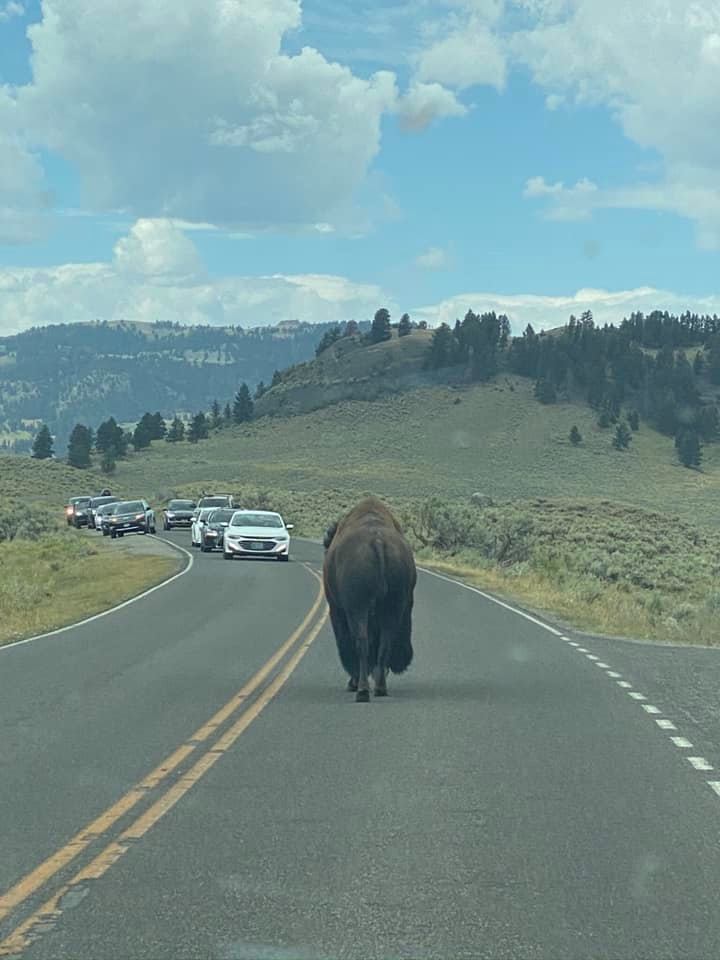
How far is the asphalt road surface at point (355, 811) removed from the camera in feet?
20.2

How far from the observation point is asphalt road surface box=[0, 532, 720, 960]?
20.2 feet

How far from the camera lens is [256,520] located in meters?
46.8

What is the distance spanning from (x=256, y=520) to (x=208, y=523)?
16.2 ft

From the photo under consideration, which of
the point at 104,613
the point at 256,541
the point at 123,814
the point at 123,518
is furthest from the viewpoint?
the point at 123,518

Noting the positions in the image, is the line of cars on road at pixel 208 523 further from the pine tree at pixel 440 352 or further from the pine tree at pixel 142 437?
the pine tree at pixel 440 352

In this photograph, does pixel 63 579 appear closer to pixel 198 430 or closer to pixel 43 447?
pixel 43 447

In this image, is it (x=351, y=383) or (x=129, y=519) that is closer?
(x=129, y=519)

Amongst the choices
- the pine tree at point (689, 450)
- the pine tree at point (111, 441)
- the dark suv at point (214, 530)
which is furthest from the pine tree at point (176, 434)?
the dark suv at point (214, 530)

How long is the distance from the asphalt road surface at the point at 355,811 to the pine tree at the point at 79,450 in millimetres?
132913

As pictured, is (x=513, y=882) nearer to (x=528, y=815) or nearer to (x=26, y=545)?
(x=528, y=815)

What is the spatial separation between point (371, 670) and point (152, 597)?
1649 cm

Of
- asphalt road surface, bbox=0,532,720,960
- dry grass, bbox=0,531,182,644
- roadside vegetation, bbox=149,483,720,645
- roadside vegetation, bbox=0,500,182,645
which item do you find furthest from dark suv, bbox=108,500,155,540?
asphalt road surface, bbox=0,532,720,960

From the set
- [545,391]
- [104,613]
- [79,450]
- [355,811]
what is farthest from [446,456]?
[355,811]

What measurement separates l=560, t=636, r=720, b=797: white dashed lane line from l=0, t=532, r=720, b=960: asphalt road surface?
48 mm
